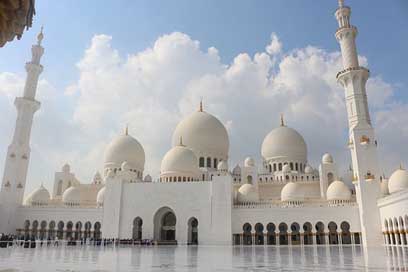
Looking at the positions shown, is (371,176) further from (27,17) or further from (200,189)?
(27,17)

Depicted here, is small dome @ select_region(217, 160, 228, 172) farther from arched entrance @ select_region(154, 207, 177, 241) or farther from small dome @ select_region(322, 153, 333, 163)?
small dome @ select_region(322, 153, 333, 163)

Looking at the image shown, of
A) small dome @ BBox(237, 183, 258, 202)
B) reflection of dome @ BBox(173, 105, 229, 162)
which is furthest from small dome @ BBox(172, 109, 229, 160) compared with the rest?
small dome @ BBox(237, 183, 258, 202)

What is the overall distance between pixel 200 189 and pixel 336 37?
15096 mm

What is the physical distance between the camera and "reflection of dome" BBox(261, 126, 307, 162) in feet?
110

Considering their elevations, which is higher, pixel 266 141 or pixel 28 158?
pixel 266 141

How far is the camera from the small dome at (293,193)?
2608 centimetres

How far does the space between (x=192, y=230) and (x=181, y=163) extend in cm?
545

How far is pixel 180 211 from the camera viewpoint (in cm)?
2617

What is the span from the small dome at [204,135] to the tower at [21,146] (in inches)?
532

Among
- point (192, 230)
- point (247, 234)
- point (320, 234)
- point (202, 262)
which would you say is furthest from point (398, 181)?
point (202, 262)

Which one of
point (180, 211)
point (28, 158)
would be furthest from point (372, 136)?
point (28, 158)

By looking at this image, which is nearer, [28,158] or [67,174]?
[28,158]

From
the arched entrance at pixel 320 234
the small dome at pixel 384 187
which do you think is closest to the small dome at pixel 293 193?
the arched entrance at pixel 320 234

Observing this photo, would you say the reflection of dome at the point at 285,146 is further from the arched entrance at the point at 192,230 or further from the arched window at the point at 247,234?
the arched entrance at the point at 192,230
